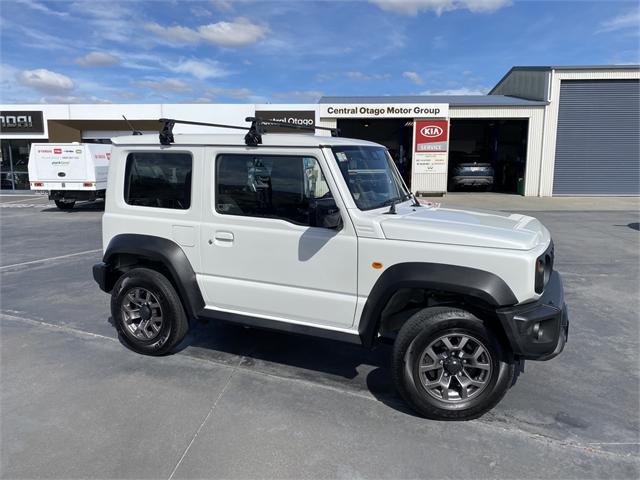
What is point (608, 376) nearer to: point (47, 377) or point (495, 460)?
point (495, 460)

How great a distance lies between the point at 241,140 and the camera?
12.7 ft

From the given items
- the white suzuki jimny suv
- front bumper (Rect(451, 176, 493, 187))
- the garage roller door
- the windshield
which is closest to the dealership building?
the garage roller door

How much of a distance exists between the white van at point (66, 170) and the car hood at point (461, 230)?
16207mm

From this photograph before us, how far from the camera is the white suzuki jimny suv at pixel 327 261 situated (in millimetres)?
3199

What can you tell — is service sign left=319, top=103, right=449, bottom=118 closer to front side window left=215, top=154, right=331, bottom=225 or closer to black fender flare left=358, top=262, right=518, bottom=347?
front side window left=215, top=154, right=331, bottom=225

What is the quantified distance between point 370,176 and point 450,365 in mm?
1636

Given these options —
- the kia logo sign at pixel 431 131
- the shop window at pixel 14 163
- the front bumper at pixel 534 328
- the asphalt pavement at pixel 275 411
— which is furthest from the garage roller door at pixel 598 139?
the shop window at pixel 14 163

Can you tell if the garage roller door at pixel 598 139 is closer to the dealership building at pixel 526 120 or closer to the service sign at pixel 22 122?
the dealership building at pixel 526 120

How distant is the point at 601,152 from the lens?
20.9 meters

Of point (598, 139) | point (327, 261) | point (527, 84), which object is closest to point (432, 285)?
point (327, 261)

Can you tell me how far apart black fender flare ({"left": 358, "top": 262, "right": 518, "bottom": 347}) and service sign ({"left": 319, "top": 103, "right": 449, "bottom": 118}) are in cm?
1904

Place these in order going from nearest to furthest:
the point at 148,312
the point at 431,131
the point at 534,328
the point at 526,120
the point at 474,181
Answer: the point at 534,328, the point at 148,312, the point at 431,131, the point at 526,120, the point at 474,181

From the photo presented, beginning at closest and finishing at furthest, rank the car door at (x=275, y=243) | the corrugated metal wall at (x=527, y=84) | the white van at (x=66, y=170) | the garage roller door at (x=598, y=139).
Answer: the car door at (x=275, y=243) → the white van at (x=66, y=170) → the garage roller door at (x=598, y=139) → the corrugated metal wall at (x=527, y=84)

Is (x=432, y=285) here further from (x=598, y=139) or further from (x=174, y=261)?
(x=598, y=139)
